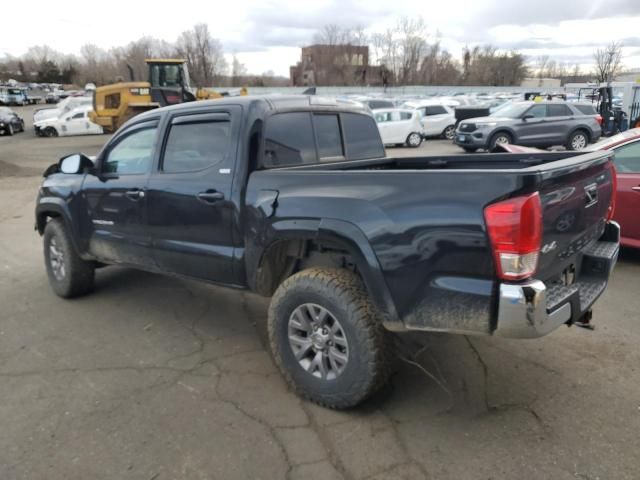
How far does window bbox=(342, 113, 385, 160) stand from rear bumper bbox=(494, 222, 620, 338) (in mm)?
1979

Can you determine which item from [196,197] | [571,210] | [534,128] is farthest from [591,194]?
[534,128]

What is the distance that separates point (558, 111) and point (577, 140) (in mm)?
1229

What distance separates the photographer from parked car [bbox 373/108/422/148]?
20484 mm

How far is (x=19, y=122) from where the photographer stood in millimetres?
31562

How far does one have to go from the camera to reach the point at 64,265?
514 centimetres

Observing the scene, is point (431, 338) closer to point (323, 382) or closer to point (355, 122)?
point (323, 382)

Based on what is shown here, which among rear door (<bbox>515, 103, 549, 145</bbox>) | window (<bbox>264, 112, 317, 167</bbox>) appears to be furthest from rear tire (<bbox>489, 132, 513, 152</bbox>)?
window (<bbox>264, 112, 317, 167</bbox>)

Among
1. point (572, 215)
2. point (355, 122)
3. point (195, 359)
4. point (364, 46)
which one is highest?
point (364, 46)

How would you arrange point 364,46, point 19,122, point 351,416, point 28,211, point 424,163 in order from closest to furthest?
point 351,416 → point 424,163 → point 28,211 → point 19,122 → point 364,46

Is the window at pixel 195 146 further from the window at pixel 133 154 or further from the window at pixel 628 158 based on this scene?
the window at pixel 628 158

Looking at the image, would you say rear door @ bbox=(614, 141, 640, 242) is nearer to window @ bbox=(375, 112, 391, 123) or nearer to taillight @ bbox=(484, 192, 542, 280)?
A: taillight @ bbox=(484, 192, 542, 280)

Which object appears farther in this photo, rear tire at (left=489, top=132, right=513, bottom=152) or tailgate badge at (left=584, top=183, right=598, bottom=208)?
rear tire at (left=489, top=132, right=513, bottom=152)

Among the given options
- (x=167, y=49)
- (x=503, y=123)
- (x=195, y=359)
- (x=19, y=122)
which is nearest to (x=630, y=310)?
(x=195, y=359)

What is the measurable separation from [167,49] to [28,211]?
81087mm
